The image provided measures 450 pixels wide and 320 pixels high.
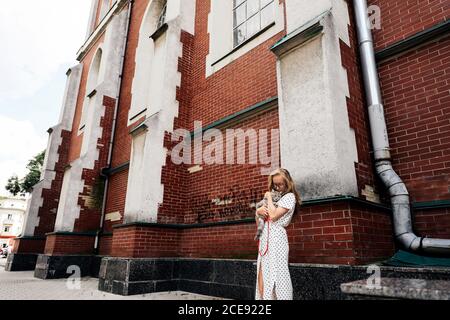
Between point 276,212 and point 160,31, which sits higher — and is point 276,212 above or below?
below

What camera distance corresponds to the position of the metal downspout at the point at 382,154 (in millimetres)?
3160

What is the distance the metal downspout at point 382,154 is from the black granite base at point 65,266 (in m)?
7.27

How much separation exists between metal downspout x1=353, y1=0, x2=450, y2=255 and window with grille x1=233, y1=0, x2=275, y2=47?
199 cm

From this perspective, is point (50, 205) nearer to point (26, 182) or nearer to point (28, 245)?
point (28, 245)

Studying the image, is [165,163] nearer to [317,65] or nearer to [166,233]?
[166,233]

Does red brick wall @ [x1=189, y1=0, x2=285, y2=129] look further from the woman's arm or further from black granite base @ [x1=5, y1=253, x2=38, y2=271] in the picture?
black granite base @ [x1=5, y1=253, x2=38, y2=271]

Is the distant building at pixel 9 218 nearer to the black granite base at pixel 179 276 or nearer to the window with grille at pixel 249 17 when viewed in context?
the black granite base at pixel 179 276

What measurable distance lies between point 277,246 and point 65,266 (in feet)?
23.8

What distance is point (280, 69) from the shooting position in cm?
408

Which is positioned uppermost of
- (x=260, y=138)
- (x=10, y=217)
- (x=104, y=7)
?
(x=104, y=7)

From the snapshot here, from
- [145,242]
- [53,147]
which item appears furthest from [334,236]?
[53,147]

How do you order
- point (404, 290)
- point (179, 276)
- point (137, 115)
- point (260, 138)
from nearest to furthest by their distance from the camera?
point (404, 290) < point (260, 138) < point (179, 276) < point (137, 115)

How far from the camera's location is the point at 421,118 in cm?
360

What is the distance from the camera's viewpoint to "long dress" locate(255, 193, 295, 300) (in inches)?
98.0
